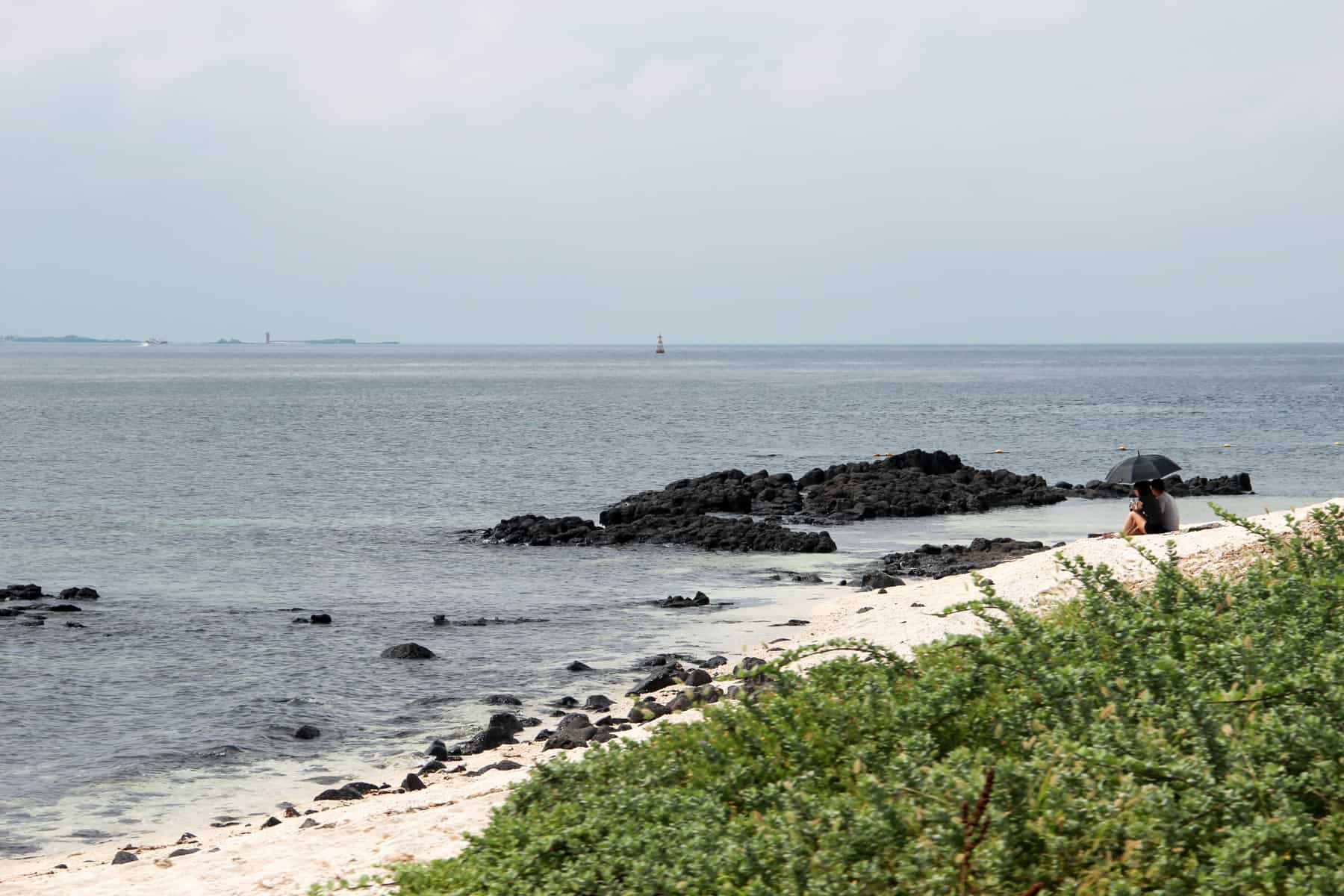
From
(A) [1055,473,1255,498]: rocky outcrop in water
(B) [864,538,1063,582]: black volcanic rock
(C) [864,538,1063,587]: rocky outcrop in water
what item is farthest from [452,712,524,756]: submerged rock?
(A) [1055,473,1255,498]: rocky outcrop in water

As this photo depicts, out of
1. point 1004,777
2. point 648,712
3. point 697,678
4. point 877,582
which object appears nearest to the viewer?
point 1004,777

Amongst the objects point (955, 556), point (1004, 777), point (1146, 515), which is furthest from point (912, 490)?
point (1004, 777)

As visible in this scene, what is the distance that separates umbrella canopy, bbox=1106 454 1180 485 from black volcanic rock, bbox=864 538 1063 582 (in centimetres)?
570

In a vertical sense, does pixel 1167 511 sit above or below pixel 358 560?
above

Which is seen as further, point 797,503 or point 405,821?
point 797,503

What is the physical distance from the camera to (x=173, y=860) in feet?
31.0

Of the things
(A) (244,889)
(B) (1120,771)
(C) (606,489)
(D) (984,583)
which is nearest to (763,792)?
(B) (1120,771)

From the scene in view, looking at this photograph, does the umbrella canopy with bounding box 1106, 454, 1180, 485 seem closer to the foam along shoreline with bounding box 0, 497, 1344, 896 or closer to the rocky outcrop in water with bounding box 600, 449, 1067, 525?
the foam along shoreline with bounding box 0, 497, 1344, 896

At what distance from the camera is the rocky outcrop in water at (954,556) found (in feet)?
83.8

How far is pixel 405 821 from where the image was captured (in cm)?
934

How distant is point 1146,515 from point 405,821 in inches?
459

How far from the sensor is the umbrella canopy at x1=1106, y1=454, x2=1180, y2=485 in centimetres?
1850

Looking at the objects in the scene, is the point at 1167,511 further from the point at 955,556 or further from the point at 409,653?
the point at 409,653

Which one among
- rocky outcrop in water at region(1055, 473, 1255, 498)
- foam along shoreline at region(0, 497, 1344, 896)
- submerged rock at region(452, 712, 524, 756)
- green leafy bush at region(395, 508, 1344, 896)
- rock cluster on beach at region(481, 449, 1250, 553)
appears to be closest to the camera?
green leafy bush at region(395, 508, 1344, 896)
